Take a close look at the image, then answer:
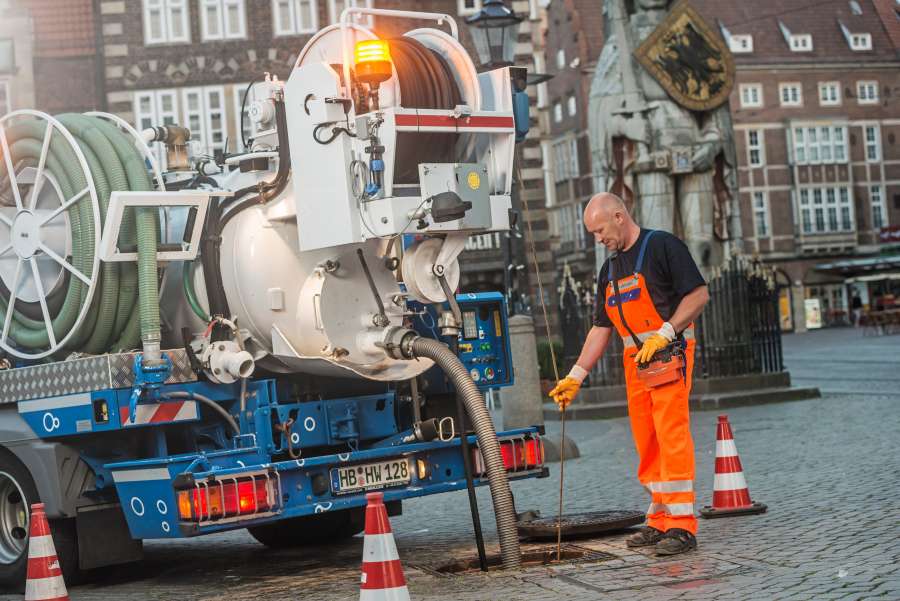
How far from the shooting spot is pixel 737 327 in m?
21.8

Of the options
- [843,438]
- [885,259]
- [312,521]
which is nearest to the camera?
[312,521]

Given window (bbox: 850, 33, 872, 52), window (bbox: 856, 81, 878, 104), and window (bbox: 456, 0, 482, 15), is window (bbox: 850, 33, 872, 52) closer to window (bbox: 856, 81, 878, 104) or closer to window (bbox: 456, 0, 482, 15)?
window (bbox: 856, 81, 878, 104)

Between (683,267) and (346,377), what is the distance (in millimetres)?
2023

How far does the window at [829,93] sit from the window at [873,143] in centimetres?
312

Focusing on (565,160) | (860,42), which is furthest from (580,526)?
(565,160)

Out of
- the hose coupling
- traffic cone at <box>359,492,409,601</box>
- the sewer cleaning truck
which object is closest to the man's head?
the sewer cleaning truck

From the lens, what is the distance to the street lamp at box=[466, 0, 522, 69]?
15.4 metres

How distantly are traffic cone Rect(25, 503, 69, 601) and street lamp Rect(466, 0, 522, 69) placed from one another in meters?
8.73

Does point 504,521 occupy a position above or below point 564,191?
below

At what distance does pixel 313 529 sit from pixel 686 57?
1299cm

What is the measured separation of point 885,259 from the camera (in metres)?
69.8

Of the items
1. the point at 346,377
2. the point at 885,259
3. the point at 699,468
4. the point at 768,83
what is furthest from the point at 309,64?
the point at 768,83

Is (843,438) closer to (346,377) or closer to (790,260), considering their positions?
(346,377)

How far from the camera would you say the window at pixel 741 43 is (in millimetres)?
75250
